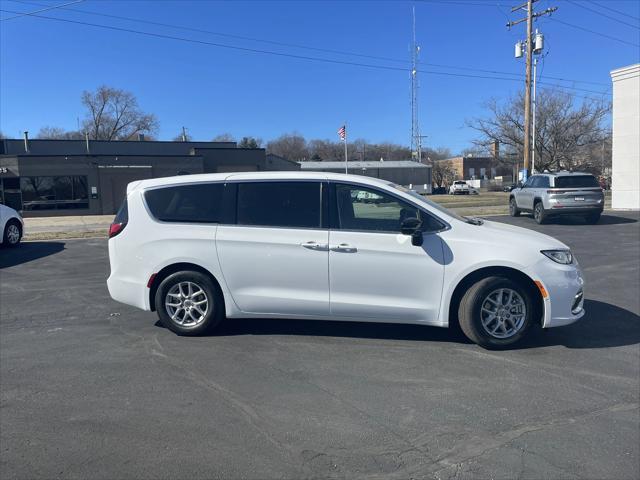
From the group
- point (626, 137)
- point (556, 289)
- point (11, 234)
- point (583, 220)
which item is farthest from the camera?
point (626, 137)

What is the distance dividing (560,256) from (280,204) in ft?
9.47

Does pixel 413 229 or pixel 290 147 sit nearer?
pixel 413 229

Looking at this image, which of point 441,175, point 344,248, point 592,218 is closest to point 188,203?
point 344,248

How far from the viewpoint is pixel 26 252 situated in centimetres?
1294

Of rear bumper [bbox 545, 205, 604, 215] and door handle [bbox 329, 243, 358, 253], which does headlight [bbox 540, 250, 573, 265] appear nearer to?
door handle [bbox 329, 243, 358, 253]

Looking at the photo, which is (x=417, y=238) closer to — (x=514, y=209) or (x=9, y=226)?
(x=9, y=226)

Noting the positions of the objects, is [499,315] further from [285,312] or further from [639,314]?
[639,314]

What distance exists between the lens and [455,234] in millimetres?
5004

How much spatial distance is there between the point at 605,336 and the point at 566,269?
3.76ft

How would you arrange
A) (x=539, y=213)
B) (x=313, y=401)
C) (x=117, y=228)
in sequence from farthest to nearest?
1. (x=539, y=213)
2. (x=117, y=228)
3. (x=313, y=401)

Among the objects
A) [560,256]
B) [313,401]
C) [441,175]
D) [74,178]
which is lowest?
[313,401]

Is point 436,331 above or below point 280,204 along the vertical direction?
A: below

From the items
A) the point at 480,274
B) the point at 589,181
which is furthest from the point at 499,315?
the point at 589,181

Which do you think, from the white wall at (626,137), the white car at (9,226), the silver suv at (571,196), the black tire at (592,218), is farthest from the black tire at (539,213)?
the white car at (9,226)
